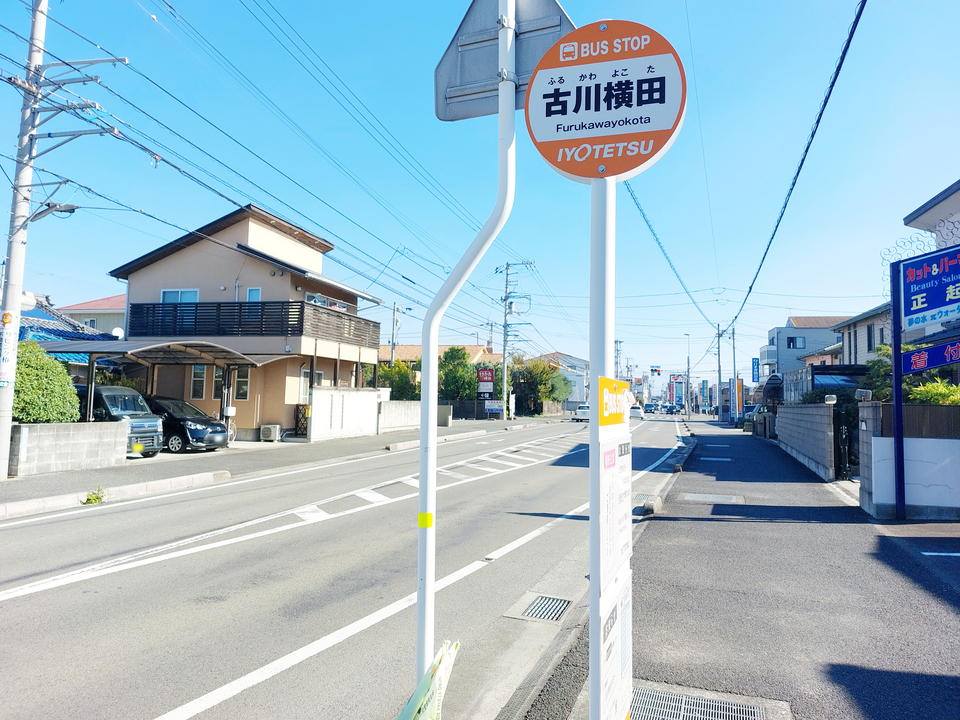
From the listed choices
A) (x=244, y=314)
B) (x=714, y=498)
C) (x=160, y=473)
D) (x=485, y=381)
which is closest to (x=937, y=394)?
(x=714, y=498)

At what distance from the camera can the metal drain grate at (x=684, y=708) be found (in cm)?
351

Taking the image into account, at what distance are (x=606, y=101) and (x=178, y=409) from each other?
743 inches

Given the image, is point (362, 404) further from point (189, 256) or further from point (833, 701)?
point (833, 701)

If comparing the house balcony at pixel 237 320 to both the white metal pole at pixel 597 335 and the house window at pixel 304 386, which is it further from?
the white metal pole at pixel 597 335

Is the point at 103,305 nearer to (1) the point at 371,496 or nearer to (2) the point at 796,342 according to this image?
(1) the point at 371,496

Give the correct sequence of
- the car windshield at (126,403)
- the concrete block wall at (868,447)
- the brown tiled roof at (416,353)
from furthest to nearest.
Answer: the brown tiled roof at (416,353) → the car windshield at (126,403) → the concrete block wall at (868,447)

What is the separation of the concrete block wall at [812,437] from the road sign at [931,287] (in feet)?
15.1

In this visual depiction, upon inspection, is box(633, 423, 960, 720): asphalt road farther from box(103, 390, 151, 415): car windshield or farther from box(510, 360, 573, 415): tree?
box(510, 360, 573, 415): tree

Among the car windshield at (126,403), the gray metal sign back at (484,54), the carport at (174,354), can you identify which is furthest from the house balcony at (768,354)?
the gray metal sign back at (484,54)

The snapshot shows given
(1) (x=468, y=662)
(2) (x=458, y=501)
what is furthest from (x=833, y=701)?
(2) (x=458, y=501)

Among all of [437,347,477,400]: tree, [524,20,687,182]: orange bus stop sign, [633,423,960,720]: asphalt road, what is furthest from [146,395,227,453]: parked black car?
[437,347,477,400]: tree

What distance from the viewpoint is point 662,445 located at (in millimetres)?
26000

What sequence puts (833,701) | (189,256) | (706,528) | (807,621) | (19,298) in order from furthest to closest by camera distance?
(189,256)
(19,298)
(706,528)
(807,621)
(833,701)

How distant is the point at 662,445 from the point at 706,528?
1803cm
